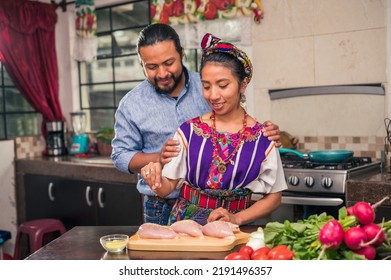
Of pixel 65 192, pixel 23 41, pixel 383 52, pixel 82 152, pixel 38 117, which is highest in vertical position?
pixel 23 41

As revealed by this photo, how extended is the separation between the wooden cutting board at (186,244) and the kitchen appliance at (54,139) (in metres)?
2.96

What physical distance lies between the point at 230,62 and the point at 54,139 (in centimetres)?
281

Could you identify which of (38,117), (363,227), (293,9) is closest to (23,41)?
(38,117)

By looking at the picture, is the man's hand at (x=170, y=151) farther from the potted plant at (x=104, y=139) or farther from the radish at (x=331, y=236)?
the potted plant at (x=104, y=139)

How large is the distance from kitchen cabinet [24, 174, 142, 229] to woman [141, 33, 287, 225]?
166 centimetres

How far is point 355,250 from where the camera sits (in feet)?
3.82

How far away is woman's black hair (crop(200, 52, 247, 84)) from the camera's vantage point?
5.76ft

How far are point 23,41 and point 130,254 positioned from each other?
315 cm

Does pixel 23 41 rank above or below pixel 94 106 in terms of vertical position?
above

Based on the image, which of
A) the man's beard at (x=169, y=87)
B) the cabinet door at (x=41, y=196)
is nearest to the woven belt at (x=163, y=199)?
the man's beard at (x=169, y=87)

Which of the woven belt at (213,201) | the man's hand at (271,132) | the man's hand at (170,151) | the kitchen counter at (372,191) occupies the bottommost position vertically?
the kitchen counter at (372,191)

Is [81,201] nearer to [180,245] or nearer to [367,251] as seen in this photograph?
[180,245]

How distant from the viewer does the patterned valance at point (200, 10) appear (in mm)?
3473
